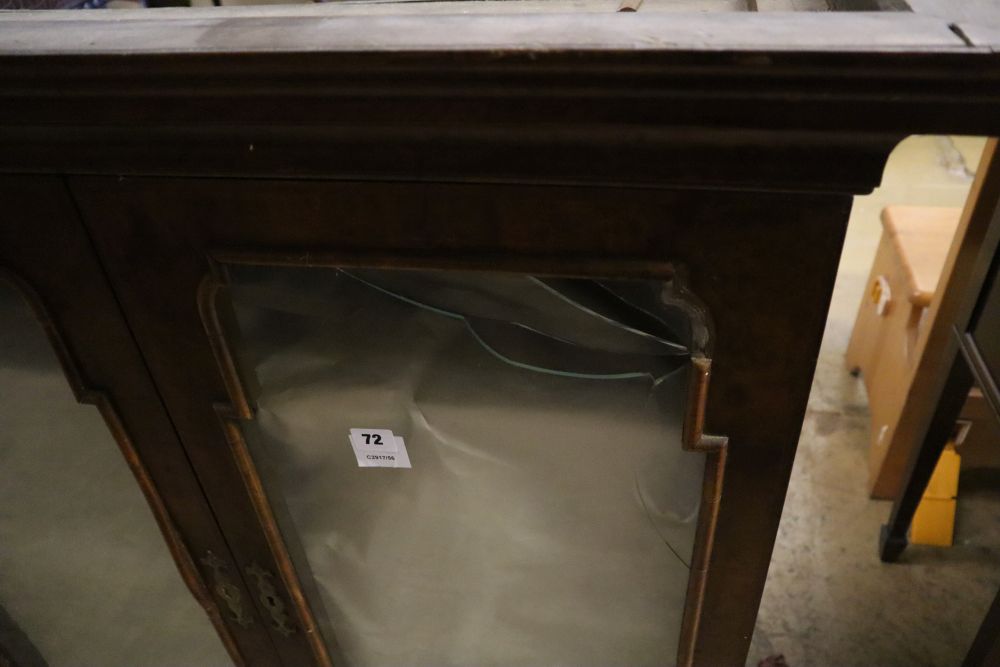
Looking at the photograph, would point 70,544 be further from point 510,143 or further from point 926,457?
point 926,457

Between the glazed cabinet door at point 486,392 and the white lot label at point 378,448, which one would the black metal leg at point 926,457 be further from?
the white lot label at point 378,448

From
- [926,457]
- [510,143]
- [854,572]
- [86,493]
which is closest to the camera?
[510,143]

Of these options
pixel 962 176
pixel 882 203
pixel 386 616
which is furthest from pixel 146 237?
pixel 962 176

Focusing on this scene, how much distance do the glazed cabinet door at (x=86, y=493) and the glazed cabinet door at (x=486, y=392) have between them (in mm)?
27

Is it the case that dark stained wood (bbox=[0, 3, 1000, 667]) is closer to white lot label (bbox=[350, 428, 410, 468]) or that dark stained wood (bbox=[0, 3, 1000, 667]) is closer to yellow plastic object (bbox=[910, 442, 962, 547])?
white lot label (bbox=[350, 428, 410, 468])

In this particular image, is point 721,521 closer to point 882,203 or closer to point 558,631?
point 558,631

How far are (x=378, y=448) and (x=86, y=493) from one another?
323mm

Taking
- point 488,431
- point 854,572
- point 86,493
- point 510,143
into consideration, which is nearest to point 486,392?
point 488,431

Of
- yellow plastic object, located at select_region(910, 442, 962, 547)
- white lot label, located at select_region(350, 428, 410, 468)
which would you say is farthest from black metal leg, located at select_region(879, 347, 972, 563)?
white lot label, located at select_region(350, 428, 410, 468)

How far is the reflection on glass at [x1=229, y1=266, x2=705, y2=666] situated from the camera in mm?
545

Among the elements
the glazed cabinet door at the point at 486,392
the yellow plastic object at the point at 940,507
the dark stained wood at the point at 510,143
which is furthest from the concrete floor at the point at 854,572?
the dark stained wood at the point at 510,143

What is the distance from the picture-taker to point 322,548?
0.69 metres

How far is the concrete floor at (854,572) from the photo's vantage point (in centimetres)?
107

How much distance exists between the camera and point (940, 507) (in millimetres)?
1169
